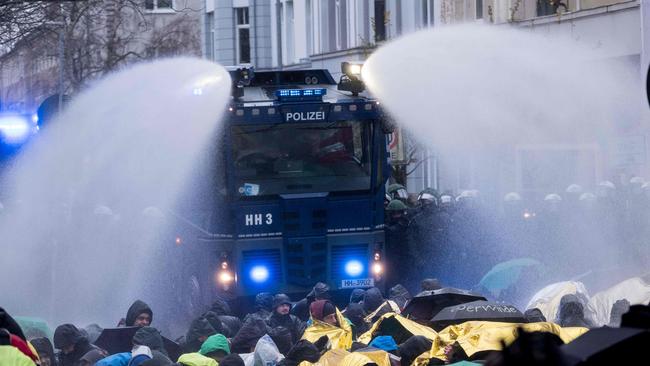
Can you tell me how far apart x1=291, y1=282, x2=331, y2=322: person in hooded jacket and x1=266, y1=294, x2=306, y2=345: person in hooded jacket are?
2.70ft

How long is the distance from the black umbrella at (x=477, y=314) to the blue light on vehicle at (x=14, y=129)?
8.36 metres

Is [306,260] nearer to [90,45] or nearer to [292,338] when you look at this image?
[292,338]

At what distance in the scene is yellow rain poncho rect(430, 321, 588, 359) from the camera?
7.76 m

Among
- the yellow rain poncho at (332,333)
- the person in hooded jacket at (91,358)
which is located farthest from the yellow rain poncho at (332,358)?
the yellow rain poncho at (332,333)

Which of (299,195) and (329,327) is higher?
(299,195)

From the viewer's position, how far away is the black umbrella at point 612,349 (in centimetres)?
280

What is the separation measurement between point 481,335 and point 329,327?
2452 mm

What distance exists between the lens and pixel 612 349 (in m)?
2.84

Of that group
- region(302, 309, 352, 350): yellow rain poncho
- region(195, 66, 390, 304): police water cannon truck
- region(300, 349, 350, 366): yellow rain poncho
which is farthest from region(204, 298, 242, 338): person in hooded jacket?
region(300, 349, 350, 366): yellow rain poncho

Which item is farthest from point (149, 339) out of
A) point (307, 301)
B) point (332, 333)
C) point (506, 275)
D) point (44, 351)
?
point (506, 275)

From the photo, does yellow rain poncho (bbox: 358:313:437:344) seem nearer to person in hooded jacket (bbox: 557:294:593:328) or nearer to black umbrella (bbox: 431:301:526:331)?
black umbrella (bbox: 431:301:526:331)

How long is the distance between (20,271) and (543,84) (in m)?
6.79

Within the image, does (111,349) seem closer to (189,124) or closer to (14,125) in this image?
(189,124)

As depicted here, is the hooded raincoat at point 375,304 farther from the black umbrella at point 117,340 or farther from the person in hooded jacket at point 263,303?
the black umbrella at point 117,340
